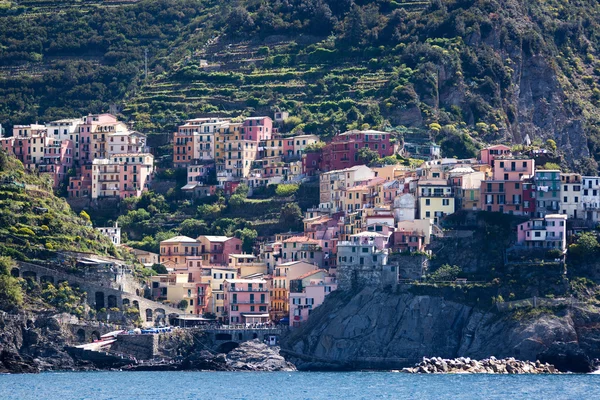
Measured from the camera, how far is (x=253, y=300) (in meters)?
139

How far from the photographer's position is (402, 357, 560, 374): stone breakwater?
12525 centimetres

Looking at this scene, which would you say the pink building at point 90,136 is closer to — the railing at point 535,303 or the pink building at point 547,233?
the pink building at point 547,233

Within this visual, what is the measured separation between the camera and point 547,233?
132250 mm

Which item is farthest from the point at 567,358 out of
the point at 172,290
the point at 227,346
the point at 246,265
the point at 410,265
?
the point at 172,290

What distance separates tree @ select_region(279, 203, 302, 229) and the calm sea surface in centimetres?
2283

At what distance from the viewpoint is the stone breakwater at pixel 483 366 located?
125 m

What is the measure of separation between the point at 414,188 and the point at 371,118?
68.0 feet

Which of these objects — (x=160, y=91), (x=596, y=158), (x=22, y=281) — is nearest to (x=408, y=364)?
(x=22, y=281)

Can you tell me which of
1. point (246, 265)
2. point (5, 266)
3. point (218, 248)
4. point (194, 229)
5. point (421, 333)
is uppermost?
point (194, 229)

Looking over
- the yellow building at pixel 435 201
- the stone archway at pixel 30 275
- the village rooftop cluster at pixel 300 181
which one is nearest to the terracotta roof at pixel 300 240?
the village rooftop cluster at pixel 300 181

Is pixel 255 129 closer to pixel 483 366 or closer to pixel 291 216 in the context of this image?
pixel 291 216

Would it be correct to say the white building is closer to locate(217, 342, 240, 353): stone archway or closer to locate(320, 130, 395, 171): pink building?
locate(217, 342, 240, 353): stone archway

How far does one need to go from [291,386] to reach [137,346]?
1696 centimetres

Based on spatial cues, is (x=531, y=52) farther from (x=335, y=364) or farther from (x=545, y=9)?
(x=335, y=364)
